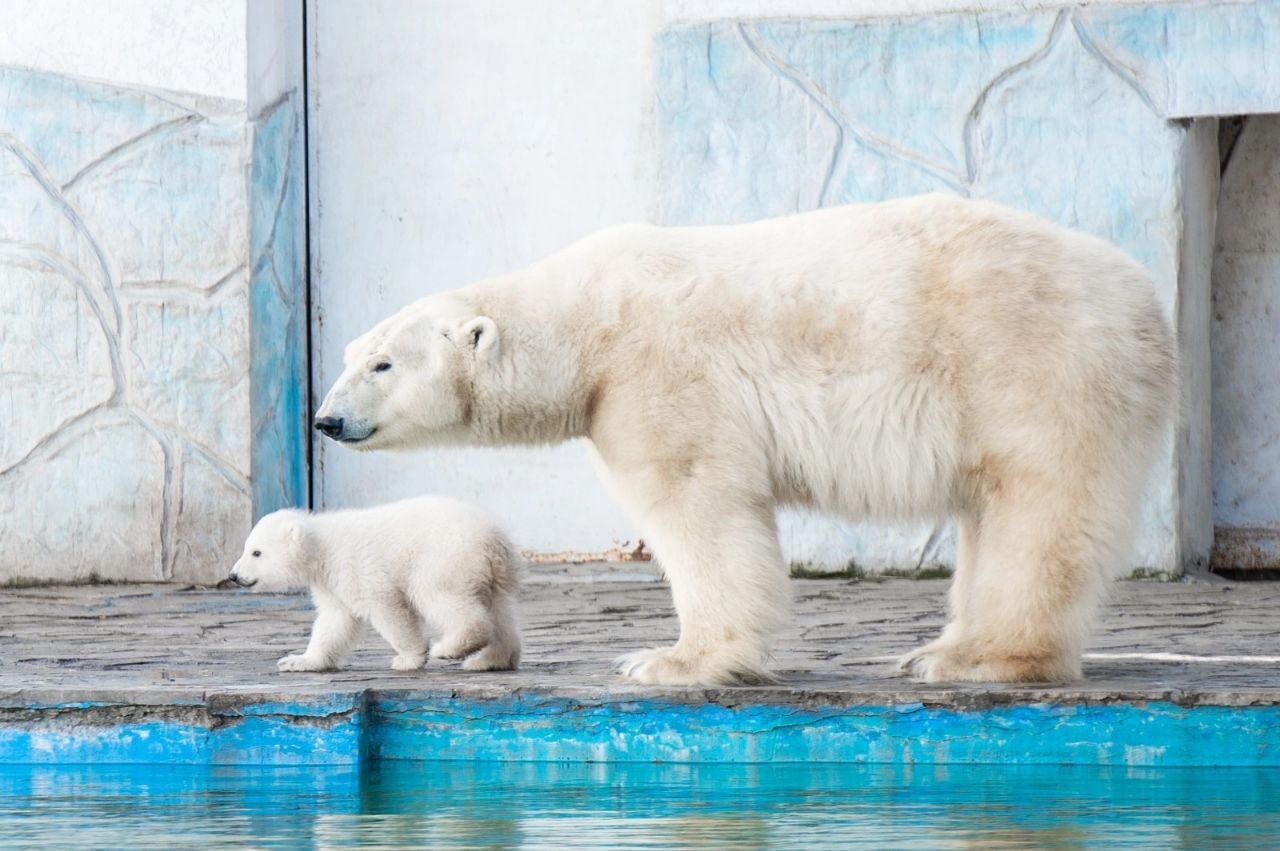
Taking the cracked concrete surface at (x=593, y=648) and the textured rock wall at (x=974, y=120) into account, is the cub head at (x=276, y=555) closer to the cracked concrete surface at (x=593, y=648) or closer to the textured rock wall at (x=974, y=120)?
the cracked concrete surface at (x=593, y=648)

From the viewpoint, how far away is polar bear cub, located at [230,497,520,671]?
4.41 meters

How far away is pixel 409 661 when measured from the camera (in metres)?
4.47

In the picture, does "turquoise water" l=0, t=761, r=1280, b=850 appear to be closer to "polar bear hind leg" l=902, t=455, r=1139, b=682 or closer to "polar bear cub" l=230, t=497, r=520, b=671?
"polar bear hind leg" l=902, t=455, r=1139, b=682

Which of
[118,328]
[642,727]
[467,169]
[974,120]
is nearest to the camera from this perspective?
[642,727]

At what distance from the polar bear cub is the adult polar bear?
26 centimetres

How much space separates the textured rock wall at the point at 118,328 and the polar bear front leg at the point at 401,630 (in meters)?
3.25

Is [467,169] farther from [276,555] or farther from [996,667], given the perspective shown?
[996,667]

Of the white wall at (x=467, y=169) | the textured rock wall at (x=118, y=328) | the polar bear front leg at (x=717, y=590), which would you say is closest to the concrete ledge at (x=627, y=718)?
the polar bear front leg at (x=717, y=590)

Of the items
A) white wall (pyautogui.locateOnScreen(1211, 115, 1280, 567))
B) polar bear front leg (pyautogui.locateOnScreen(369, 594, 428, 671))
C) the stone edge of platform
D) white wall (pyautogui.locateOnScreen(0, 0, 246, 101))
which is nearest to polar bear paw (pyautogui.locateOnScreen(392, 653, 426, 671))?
polar bear front leg (pyautogui.locateOnScreen(369, 594, 428, 671))

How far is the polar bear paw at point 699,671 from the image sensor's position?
13.4 ft

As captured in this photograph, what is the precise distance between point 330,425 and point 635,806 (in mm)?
1220

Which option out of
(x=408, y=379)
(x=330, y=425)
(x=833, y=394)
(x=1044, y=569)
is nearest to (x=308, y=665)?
(x=330, y=425)

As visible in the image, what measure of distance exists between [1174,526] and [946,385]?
332cm

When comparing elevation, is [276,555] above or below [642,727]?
above
